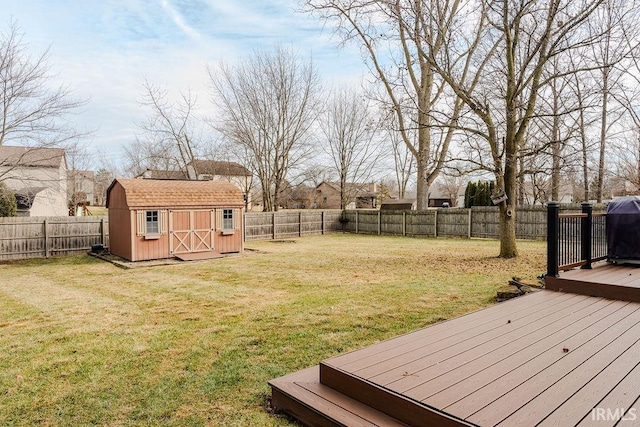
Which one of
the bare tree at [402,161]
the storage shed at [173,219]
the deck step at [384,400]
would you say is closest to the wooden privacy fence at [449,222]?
the storage shed at [173,219]

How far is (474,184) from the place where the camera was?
27.3 m

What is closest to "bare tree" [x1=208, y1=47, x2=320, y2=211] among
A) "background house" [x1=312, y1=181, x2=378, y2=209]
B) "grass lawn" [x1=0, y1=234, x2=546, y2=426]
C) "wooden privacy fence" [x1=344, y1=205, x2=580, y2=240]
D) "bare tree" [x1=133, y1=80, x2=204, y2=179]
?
"bare tree" [x1=133, y1=80, x2=204, y2=179]

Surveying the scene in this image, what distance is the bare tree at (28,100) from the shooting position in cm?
1135

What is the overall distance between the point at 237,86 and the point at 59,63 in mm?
10201

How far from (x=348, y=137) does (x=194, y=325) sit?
23.7 meters

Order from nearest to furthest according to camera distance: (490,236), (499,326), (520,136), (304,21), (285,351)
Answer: (499,326)
(285,351)
(520,136)
(304,21)
(490,236)

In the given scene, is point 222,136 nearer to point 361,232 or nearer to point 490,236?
point 361,232

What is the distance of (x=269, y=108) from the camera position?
2133cm

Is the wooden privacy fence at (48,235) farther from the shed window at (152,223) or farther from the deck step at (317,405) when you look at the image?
the deck step at (317,405)

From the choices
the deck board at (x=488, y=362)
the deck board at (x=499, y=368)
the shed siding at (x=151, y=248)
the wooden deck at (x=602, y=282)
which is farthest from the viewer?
the shed siding at (x=151, y=248)

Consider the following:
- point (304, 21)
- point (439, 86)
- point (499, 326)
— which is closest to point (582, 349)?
point (499, 326)

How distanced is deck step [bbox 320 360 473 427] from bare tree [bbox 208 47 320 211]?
19.4 metres

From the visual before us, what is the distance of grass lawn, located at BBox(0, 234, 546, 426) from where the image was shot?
3051 millimetres

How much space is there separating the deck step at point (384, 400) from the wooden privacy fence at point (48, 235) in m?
13.4
